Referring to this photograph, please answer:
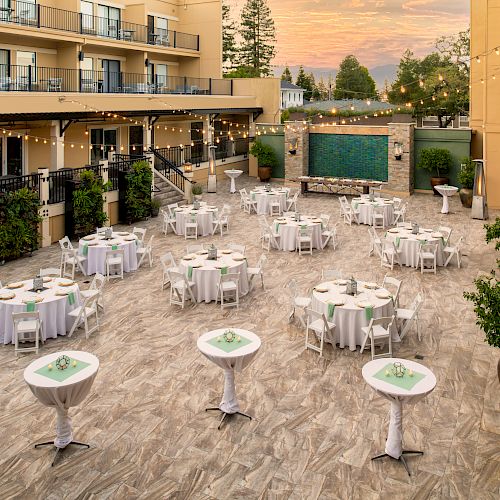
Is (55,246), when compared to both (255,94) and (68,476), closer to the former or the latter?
(68,476)

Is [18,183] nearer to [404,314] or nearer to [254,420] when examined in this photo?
[404,314]

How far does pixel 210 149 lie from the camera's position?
2805 centimetres

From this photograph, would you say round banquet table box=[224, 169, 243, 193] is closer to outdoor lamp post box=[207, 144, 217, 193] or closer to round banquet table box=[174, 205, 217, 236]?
outdoor lamp post box=[207, 144, 217, 193]

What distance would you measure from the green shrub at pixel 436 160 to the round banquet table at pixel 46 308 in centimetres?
1882

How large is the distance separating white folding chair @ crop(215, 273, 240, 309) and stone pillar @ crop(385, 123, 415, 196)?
15.7 m

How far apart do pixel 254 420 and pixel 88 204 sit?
12.0 metres

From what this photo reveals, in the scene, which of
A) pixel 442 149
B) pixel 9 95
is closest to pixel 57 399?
pixel 9 95

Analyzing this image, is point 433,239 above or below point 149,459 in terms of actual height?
above

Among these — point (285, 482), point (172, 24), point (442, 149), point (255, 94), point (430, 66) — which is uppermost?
point (430, 66)

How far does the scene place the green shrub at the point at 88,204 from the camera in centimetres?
1758

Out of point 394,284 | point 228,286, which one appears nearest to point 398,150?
point 394,284

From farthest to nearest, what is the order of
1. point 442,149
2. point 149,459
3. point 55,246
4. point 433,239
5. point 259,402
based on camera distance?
point 442,149 < point 55,246 < point 433,239 < point 259,402 < point 149,459

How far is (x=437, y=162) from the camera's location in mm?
24953

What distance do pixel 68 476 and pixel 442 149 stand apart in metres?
22.8
